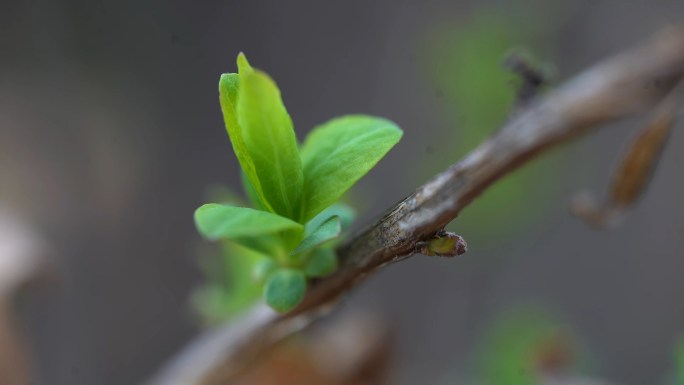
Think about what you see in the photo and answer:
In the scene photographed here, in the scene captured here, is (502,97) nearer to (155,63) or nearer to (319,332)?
(319,332)

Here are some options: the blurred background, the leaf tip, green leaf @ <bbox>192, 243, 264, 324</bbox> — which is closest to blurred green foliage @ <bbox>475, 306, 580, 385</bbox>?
the blurred background

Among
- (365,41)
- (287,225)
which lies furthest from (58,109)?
(287,225)

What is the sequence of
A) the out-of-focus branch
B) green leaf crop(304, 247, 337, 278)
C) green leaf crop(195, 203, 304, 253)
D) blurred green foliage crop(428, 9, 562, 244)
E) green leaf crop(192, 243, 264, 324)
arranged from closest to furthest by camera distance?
green leaf crop(195, 203, 304, 253)
green leaf crop(304, 247, 337, 278)
green leaf crop(192, 243, 264, 324)
the out-of-focus branch
blurred green foliage crop(428, 9, 562, 244)

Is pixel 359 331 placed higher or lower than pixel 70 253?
lower

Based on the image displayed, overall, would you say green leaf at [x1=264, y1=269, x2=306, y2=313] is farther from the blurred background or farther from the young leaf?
the blurred background

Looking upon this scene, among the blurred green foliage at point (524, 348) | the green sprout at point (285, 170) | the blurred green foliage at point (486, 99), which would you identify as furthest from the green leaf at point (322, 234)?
the blurred green foliage at point (486, 99)

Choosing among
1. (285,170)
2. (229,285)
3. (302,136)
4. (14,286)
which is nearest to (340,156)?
(285,170)

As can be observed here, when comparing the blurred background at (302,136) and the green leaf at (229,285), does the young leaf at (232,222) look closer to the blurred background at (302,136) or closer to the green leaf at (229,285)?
the green leaf at (229,285)
